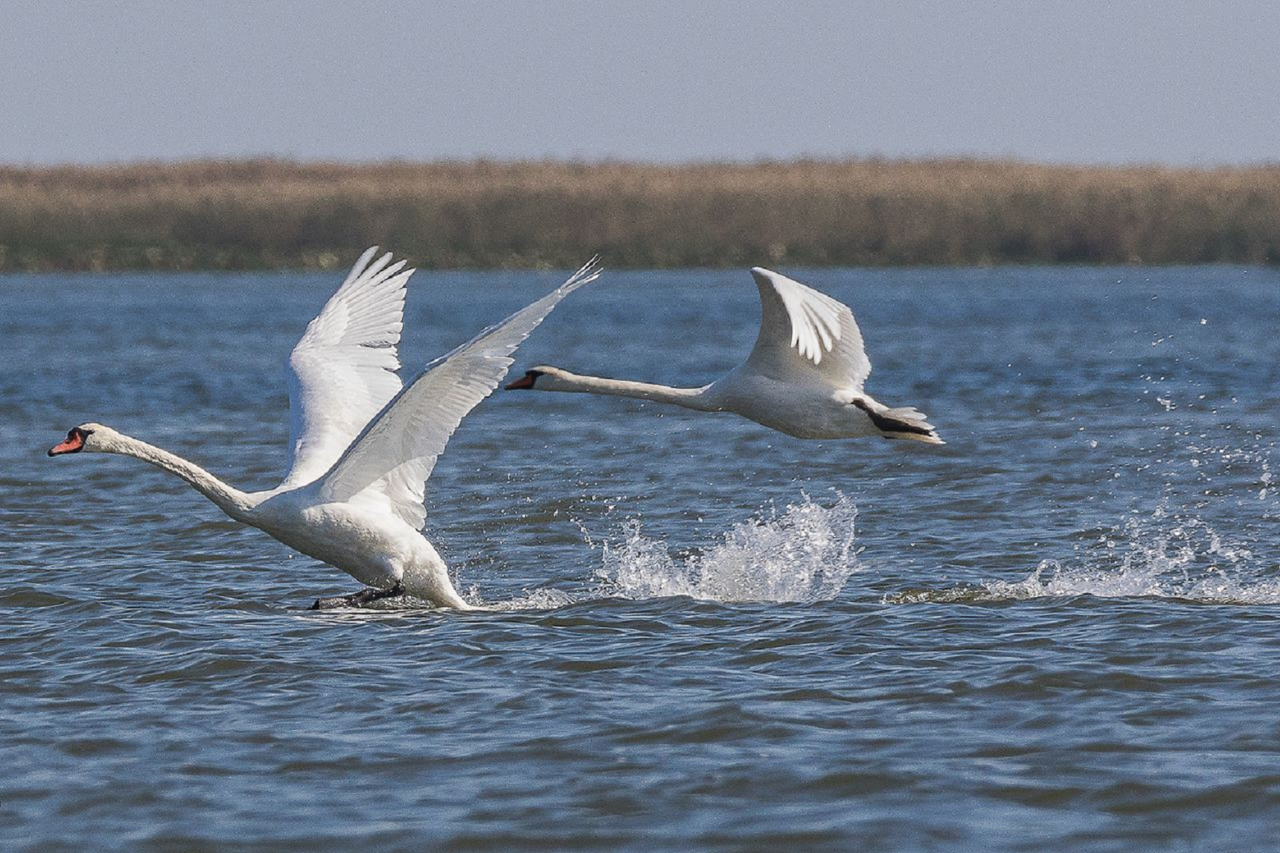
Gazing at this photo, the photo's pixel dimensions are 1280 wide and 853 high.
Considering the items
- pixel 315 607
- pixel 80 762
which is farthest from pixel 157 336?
pixel 80 762

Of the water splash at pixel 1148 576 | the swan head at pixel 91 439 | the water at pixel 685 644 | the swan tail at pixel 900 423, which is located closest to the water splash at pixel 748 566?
the water at pixel 685 644

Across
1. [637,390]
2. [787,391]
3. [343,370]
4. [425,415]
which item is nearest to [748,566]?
[787,391]

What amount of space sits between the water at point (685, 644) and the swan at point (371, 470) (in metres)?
0.26

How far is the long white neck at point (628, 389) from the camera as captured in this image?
9844mm

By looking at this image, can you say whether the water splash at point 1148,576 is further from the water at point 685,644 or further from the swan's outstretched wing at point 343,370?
the swan's outstretched wing at point 343,370

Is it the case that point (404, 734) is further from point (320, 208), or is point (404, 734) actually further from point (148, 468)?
point (320, 208)

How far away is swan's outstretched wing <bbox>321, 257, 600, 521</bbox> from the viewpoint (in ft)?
28.0

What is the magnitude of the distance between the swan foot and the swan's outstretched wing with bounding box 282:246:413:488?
56cm

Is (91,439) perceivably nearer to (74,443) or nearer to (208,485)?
(74,443)

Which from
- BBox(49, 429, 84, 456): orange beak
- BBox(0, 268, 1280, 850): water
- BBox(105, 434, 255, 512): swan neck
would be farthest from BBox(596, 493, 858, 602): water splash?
BBox(49, 429, 84, 456): orange beak

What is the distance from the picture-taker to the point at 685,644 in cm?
851

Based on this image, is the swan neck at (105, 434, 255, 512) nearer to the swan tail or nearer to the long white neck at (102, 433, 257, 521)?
the long white neck at (102, 433, 257, 521)

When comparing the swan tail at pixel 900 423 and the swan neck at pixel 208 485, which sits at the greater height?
the swan tail at pixel 900 423

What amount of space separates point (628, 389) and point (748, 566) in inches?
41.2
